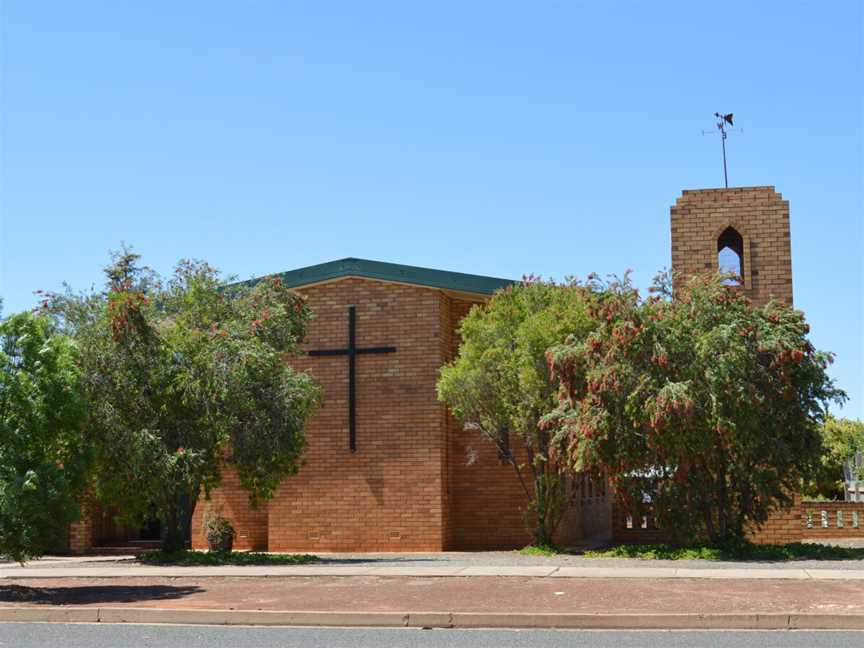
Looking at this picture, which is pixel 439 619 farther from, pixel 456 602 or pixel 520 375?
pixel 520 375

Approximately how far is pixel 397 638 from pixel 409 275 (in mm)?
14190

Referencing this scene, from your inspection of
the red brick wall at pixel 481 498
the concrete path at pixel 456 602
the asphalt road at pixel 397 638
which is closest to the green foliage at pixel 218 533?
the red brick wall at pixel 481 498

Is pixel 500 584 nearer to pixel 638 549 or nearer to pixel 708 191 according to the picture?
pixel 638 549

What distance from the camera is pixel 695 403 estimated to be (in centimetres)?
1859

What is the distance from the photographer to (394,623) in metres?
12.4

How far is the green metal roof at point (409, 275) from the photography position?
975 inches

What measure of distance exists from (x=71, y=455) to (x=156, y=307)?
6105 mm

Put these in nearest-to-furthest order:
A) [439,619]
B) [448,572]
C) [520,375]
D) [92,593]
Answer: [439,619], [92,593], [448,572], [520,375]

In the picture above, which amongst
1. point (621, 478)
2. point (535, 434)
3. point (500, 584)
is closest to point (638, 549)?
point (621, 478)

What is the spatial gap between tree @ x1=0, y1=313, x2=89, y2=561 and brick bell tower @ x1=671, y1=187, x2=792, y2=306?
13.3 meters

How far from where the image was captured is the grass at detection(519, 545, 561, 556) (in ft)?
71.5

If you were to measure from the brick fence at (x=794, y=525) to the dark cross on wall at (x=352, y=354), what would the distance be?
6215mm

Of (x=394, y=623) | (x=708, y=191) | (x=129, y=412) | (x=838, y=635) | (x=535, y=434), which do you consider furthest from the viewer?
(x=708, y=191)

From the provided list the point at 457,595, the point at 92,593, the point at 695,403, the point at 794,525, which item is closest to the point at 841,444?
the point at 794,525
